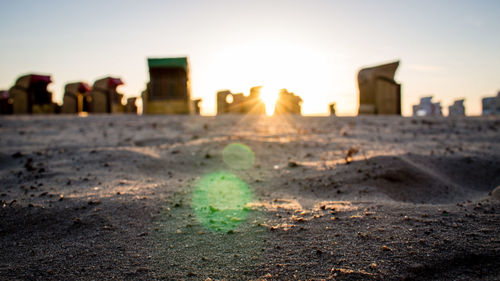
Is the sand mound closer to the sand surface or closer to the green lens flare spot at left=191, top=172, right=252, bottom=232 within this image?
the sand surface

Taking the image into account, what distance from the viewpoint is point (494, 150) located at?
13.5ft

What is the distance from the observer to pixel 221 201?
7.67 ft

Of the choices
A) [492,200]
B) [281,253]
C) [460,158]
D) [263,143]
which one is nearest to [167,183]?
[281,253]

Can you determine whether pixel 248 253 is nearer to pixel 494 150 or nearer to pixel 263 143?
pixel 263 143

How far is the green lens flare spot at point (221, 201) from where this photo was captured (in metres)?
1.92

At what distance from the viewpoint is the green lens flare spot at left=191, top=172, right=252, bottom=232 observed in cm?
192

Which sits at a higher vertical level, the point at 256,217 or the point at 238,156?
the point at 238,156

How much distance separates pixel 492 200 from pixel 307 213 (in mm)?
1229

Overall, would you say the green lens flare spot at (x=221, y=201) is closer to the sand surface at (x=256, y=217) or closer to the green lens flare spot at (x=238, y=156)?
the sand surface at (x=256, y=217)

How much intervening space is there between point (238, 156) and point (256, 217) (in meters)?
2.08

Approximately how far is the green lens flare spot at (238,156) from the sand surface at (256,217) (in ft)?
0.29

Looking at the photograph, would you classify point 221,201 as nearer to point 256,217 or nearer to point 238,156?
point 256,217

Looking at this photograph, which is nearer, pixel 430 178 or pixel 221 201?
pixel 221 201

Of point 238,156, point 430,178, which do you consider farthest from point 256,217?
point 238,156
